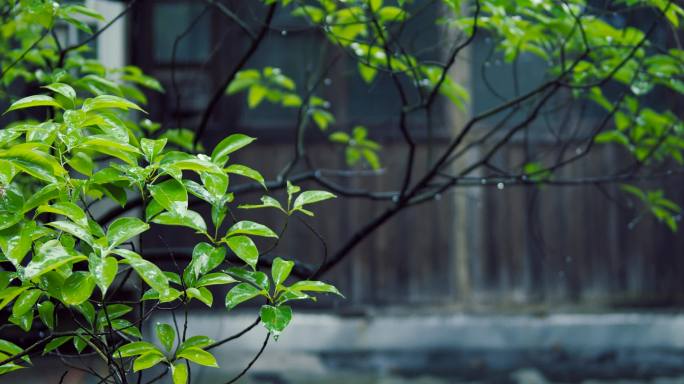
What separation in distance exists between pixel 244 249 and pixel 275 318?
5.5 inches

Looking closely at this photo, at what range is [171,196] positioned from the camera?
4.35 ft

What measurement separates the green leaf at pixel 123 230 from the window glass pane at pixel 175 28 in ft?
15.8

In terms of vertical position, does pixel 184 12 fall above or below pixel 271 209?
above

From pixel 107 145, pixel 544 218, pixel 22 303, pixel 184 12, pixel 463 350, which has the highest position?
pixel 184 12

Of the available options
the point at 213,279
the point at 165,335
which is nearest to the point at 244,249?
the point at 213,279

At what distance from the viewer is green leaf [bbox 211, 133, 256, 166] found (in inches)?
58.9

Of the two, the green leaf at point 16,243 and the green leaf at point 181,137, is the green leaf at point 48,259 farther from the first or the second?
the green leaf at point 181,137

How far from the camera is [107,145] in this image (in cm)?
132

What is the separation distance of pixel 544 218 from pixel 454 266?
79cm

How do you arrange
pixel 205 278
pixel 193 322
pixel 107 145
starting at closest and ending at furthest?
pixel 107 145 → pixel 205 278 → pixel 193 322

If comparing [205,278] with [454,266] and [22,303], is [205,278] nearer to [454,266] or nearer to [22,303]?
[22,303]

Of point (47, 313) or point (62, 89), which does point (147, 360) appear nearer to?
point (47, 313)

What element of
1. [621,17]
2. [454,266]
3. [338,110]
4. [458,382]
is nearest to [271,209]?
[338,110]

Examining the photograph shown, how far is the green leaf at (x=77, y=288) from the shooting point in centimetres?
123
